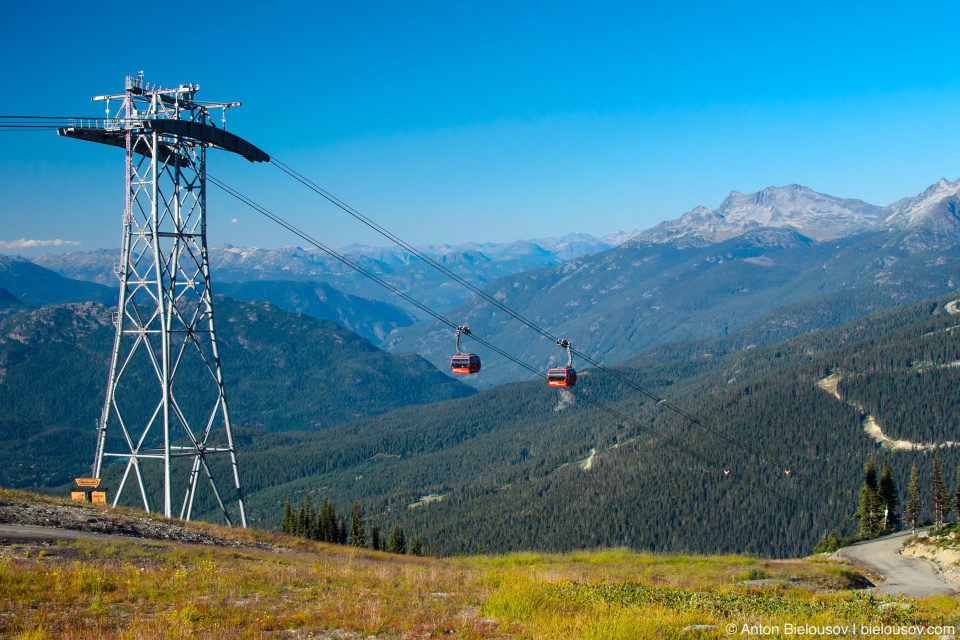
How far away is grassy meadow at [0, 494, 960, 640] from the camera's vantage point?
16953mm

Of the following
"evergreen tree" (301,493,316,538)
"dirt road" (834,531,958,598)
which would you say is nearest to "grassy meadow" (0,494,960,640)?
"dirt road" (834,531,958,598)

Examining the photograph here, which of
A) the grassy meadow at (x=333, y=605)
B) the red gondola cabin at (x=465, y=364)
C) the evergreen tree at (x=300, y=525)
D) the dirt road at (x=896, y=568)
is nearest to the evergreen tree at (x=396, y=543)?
the evergreen tree at (x=300, y=525)

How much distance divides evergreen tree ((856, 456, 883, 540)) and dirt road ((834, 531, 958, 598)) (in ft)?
29.3

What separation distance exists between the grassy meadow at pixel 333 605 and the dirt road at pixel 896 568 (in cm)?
2664

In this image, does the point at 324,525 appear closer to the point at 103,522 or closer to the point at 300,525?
the point at 300,525

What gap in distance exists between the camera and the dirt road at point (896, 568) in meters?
49.2

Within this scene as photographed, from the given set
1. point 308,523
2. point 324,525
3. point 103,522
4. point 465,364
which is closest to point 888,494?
point 324,525

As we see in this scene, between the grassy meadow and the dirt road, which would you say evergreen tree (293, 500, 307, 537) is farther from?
the dirt road

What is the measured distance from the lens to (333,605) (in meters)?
20.0

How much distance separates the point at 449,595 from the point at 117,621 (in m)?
10.2

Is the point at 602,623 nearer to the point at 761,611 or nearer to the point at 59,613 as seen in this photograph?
the point at 761,611

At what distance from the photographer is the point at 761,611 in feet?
69.1

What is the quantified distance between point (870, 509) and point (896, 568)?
45.0 m

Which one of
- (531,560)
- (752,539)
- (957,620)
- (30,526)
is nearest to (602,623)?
(957,620)
